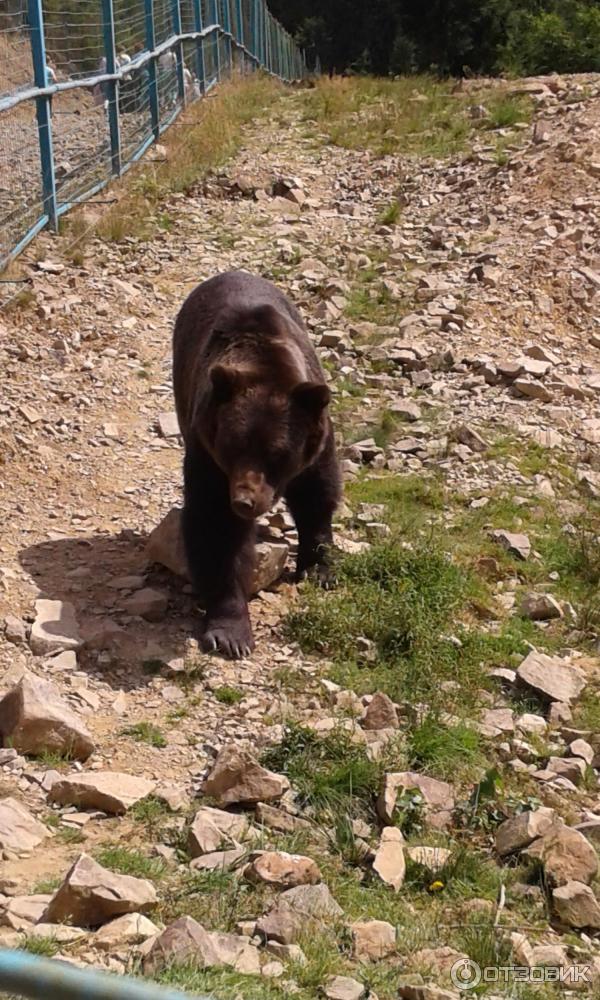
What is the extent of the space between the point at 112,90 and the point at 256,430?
27.0 ft

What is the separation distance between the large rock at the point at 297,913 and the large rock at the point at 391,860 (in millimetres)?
240

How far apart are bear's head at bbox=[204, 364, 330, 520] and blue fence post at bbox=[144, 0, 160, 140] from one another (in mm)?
9969

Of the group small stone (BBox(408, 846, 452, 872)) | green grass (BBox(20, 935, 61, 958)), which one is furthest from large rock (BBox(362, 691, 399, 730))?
green grass (BBox(20, 935, 61, 958))

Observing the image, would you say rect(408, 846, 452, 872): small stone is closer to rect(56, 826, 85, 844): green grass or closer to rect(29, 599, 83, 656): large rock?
rect(56, 826, 85, 844): green grass

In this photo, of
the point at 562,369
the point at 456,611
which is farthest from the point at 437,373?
the point at 456,611

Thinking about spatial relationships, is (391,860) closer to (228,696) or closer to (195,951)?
(195,951)

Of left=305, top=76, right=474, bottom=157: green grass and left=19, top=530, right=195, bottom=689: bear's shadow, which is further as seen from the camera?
left=305, top=76, right=474, bottom=157: green grass

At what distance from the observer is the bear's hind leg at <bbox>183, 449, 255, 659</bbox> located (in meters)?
5.47

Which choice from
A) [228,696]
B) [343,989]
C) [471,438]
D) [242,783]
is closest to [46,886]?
[242,783]

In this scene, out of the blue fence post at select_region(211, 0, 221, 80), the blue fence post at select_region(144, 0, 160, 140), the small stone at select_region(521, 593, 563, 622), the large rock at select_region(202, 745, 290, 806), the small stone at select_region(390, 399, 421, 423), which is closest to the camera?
the large rock at select_region(202, 745, 290, 806)

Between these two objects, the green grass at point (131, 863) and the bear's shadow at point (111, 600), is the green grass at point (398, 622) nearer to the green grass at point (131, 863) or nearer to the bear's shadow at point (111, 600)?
the bear's shadow at point (111, 600)

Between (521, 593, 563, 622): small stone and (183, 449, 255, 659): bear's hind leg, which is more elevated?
(183, 449, 255, 659): bear's hind leg

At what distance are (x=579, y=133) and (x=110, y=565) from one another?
897cm

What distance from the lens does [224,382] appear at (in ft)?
17.1
